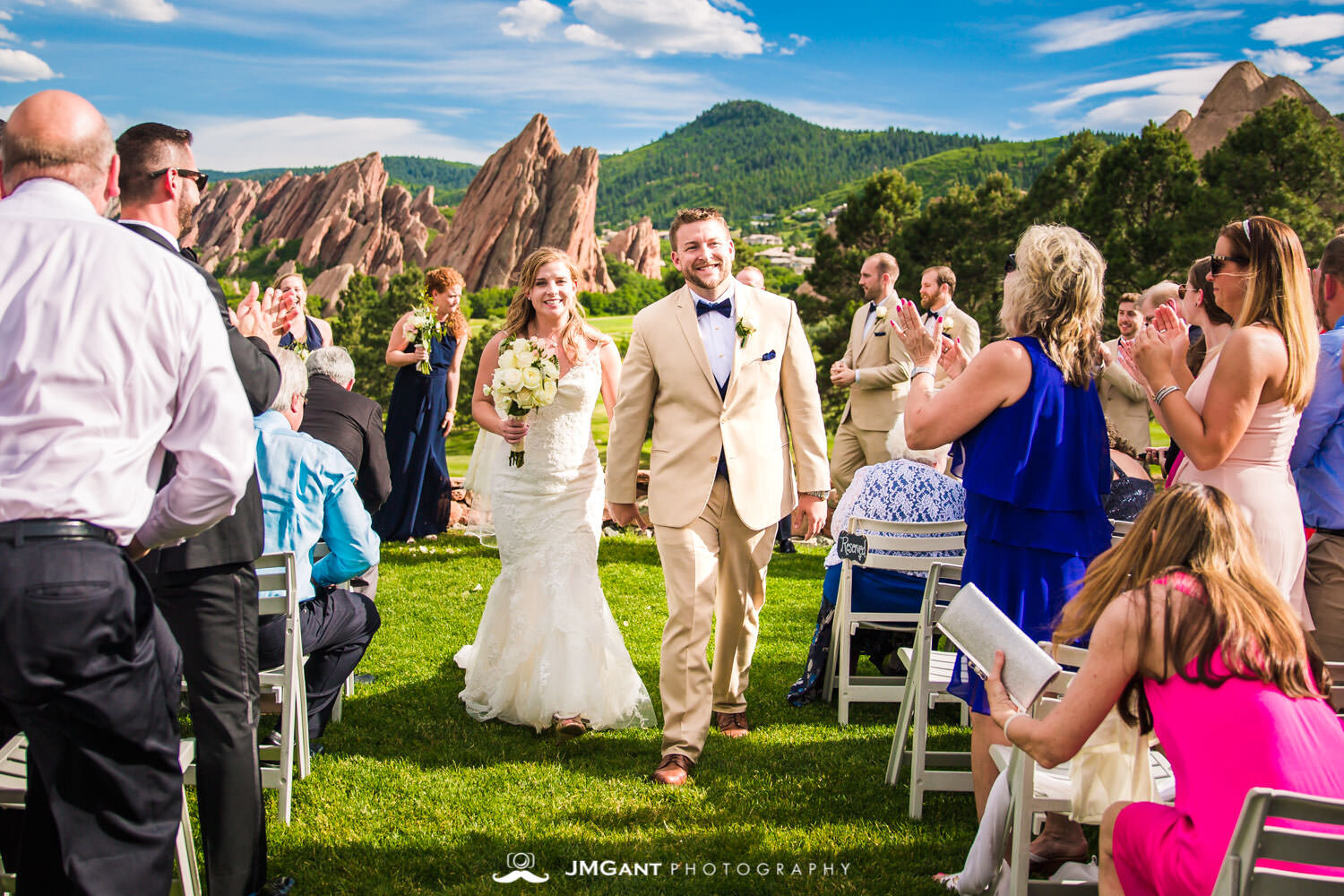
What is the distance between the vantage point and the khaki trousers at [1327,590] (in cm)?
356

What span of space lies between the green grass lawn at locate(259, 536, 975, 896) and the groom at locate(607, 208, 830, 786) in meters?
0.37

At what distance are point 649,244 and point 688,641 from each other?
12294cm

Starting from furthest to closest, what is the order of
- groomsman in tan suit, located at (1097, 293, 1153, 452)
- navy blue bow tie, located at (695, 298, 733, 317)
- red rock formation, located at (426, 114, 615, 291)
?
1. red rock formation, located at (426, 114, 615, 291)
2. groomsman in tan suit, located at (1097, 293, 1153, 452)
3. navy blue bow tie, located at (695, 298, 733, 317)

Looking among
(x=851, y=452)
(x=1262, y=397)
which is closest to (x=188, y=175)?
(x=1262, y=397)

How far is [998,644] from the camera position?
8.40 ft

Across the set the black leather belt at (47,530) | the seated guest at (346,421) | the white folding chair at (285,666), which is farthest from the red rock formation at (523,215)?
the black leather belt at (47,530)

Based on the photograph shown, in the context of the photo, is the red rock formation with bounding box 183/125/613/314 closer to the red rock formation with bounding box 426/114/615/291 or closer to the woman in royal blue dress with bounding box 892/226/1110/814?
the red rock formation with bounding box 426/114/615/291

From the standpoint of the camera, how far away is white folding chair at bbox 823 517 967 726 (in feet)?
14.9

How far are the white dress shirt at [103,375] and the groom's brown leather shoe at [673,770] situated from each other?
95.6 inches

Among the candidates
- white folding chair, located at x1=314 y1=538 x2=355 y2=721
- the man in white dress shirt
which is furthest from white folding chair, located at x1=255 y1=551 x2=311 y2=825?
the man in white dress shirt

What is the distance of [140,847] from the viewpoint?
7.39 feet

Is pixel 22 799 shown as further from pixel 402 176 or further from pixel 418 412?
pixel 402 176

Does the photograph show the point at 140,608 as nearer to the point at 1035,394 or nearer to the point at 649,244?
the point at 1035,394

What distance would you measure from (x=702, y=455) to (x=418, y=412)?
530cm
